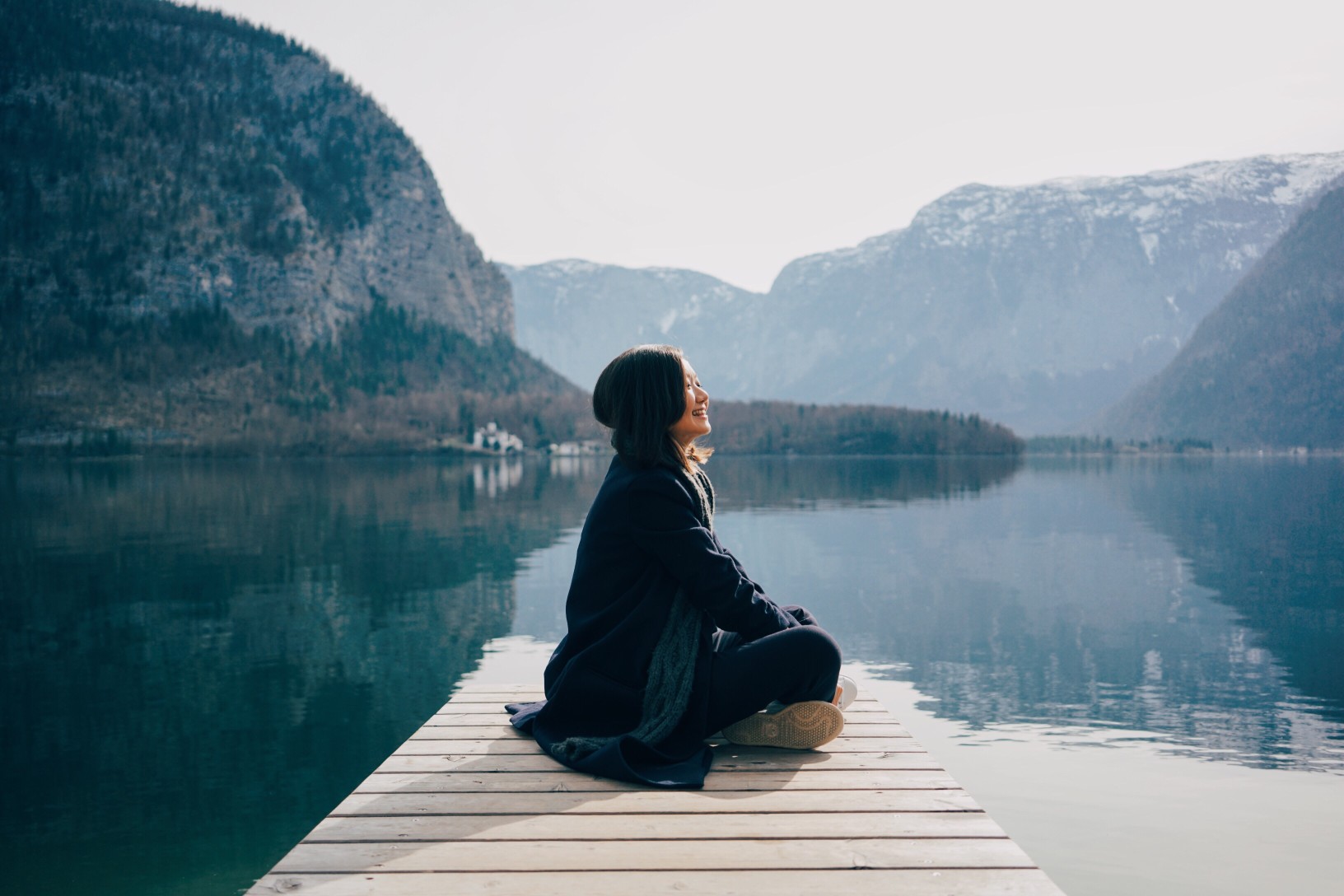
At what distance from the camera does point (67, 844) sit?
991 centimetres

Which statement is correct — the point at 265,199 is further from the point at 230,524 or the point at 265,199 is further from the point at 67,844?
the point at 67,844

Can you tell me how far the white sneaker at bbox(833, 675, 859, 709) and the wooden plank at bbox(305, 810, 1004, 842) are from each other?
144cm

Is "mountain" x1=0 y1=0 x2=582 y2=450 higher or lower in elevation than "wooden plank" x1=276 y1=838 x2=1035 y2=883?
higher

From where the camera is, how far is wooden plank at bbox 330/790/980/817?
17.1 feet

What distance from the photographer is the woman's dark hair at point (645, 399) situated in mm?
5824

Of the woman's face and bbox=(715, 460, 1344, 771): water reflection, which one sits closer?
the woman's face

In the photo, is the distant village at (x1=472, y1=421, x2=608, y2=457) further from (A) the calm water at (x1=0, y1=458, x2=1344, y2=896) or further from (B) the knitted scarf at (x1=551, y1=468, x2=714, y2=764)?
(B) the knitted scarf at (x1=551, y1=468, x2=714, y2=764)

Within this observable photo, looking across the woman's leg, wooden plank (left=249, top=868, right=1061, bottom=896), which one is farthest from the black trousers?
wooden plank (left=249, top=868, right=1061, bottom=896)

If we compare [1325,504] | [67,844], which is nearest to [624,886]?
[67,844]

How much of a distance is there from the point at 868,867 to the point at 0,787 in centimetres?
1076

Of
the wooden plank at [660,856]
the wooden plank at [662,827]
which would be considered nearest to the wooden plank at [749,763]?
the wooden plank at [662,827]

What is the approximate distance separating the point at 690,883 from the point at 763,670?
176cm

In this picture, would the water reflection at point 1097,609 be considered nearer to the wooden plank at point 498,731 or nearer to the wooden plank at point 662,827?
the wooden plank at point 498,731

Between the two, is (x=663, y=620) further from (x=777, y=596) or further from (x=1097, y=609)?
(x=1097, y=609)
